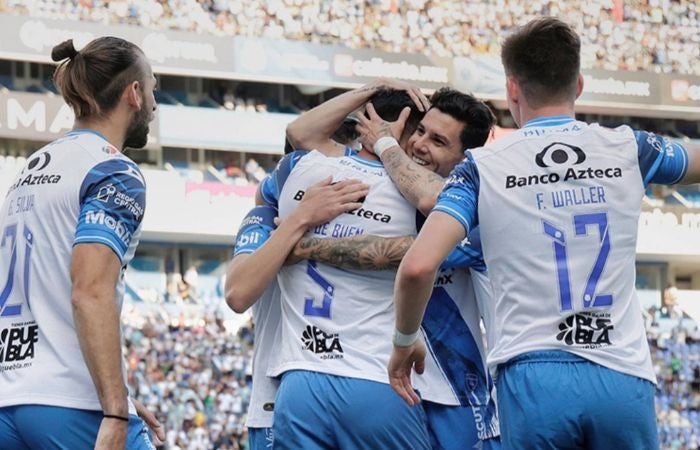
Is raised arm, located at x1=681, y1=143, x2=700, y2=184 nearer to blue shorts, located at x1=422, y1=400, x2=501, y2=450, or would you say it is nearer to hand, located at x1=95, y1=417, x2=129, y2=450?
blue shorts, located at x1=422, y1=400, x2=501, y2=450

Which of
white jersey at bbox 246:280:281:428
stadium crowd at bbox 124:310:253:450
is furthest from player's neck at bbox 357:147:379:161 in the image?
stadium crowd at bbox 124:310:253:450

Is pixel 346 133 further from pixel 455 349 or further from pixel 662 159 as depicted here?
pixel 662 159

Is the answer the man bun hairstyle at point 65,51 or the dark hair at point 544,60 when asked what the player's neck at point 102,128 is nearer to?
the man bun hairstyle at point 65,51

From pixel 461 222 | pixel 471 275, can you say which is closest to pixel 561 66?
pixel 461 222

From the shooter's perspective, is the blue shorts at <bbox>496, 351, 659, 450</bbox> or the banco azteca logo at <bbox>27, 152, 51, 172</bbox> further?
the banco azteca logo at <bbox>27, 152, 51, 172</bbox>

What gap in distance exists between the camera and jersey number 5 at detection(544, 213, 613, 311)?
413 cm

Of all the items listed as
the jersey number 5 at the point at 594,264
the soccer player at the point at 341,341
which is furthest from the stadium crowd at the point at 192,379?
the jersey number 5 at the point at 594,264

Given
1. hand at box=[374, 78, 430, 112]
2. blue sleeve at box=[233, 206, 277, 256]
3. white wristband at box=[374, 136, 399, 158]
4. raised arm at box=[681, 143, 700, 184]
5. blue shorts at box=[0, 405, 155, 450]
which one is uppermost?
raised arm at box=[681, 143, 700, 184]

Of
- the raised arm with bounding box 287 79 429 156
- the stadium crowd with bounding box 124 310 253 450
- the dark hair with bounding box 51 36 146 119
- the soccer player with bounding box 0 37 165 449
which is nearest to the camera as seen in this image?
the soccer player with bounding box 0 37 165 449

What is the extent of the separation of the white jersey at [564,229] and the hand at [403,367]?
0.25m

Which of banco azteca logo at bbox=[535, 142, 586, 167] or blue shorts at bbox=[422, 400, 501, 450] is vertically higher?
banco azteca logo at bbox=[535, 142, 586, 167]

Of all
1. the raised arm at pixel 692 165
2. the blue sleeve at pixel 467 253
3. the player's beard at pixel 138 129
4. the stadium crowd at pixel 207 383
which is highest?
the raised arm at pixel 692 165

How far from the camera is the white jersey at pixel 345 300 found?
16.0ft

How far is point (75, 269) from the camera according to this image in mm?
4031
